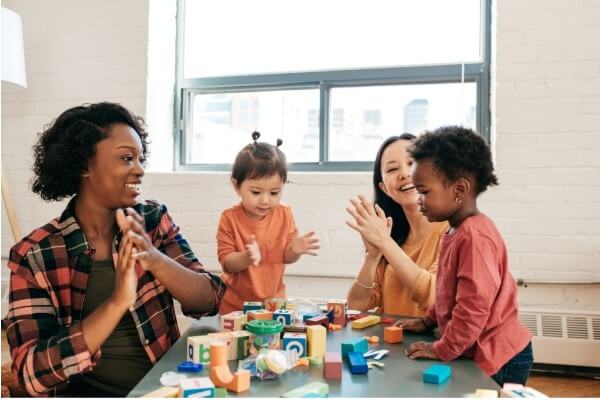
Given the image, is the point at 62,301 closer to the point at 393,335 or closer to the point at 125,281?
the point at 125,281

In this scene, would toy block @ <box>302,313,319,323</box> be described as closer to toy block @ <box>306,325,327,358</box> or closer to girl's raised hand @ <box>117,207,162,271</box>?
toy block @ <box>306,325,327,358</box>

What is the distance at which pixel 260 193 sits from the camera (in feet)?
6.21

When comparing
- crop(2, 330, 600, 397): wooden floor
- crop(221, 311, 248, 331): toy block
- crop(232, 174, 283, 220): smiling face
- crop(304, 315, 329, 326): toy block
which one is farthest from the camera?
crop(2, 330, 600, 397): wooden floor

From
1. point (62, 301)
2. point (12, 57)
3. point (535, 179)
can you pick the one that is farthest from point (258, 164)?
point (12, 57)

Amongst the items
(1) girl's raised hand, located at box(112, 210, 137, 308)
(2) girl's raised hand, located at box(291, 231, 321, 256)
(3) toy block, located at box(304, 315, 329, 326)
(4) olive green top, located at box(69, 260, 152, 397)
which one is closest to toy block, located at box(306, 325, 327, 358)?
(3) toy block, located at box(304, 315, 329, 326)

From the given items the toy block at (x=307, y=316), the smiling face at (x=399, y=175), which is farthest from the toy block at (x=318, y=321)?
the smiling face at (x=399, y=175)

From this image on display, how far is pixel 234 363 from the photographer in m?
1.04

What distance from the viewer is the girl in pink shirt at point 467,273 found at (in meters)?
1.13

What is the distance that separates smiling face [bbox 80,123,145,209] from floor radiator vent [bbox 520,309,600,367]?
2123mm

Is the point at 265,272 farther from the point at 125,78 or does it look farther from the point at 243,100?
the point at 125,78

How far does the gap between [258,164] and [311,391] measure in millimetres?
1157

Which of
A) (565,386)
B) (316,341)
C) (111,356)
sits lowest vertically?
(565,386)

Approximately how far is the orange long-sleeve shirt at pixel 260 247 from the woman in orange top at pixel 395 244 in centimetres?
30

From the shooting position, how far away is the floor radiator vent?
8.40 feet
